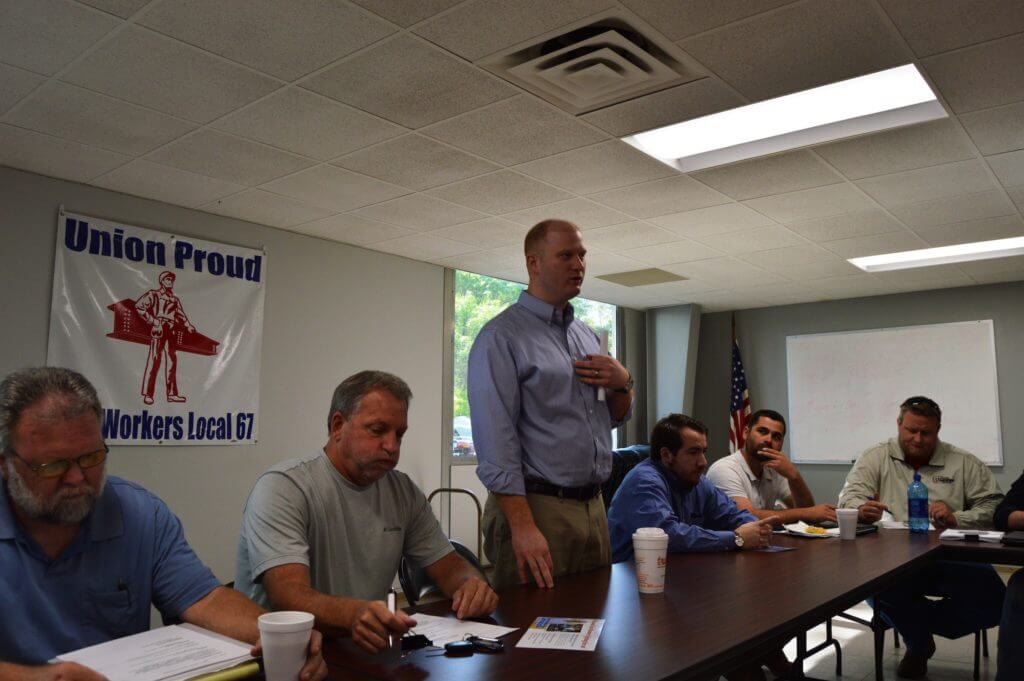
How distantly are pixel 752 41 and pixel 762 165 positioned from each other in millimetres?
1340

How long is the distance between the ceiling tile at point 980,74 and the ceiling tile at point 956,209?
1.39 metres

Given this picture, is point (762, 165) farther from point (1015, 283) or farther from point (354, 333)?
point (1015, 283)

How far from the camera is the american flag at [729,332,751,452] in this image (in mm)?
7949

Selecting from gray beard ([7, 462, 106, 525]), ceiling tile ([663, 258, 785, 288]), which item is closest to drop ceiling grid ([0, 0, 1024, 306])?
ceiling tile ([663, 258, 785, 288])

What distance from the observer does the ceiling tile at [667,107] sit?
3084 mm

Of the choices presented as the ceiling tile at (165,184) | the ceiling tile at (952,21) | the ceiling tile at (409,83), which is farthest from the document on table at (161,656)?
the ceiling tile at (165,184)

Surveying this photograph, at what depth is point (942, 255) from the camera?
20.0 feet

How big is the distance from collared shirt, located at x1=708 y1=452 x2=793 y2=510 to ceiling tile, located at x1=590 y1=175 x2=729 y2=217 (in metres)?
1.45

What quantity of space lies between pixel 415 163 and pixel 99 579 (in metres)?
2.75

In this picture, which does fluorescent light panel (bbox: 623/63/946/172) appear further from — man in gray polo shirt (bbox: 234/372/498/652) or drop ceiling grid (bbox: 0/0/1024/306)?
man in gray polo shirt (bbox: 234/372/498/652)

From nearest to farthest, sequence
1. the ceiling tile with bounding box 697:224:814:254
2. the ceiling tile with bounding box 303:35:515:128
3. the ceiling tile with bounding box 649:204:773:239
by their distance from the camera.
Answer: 1. the ceiling tile with bounding box 303:35:515:128
2. the ceiling tile with bounding box 649:204:773:239
3. the ceiling tile with bounding box 697:224:814:254

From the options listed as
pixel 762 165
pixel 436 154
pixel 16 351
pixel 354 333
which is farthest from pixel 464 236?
pixel 16 351

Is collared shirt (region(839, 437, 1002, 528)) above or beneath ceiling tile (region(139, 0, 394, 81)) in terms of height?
beneath

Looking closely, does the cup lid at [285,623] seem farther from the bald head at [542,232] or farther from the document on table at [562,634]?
the bald head at [542,232]
